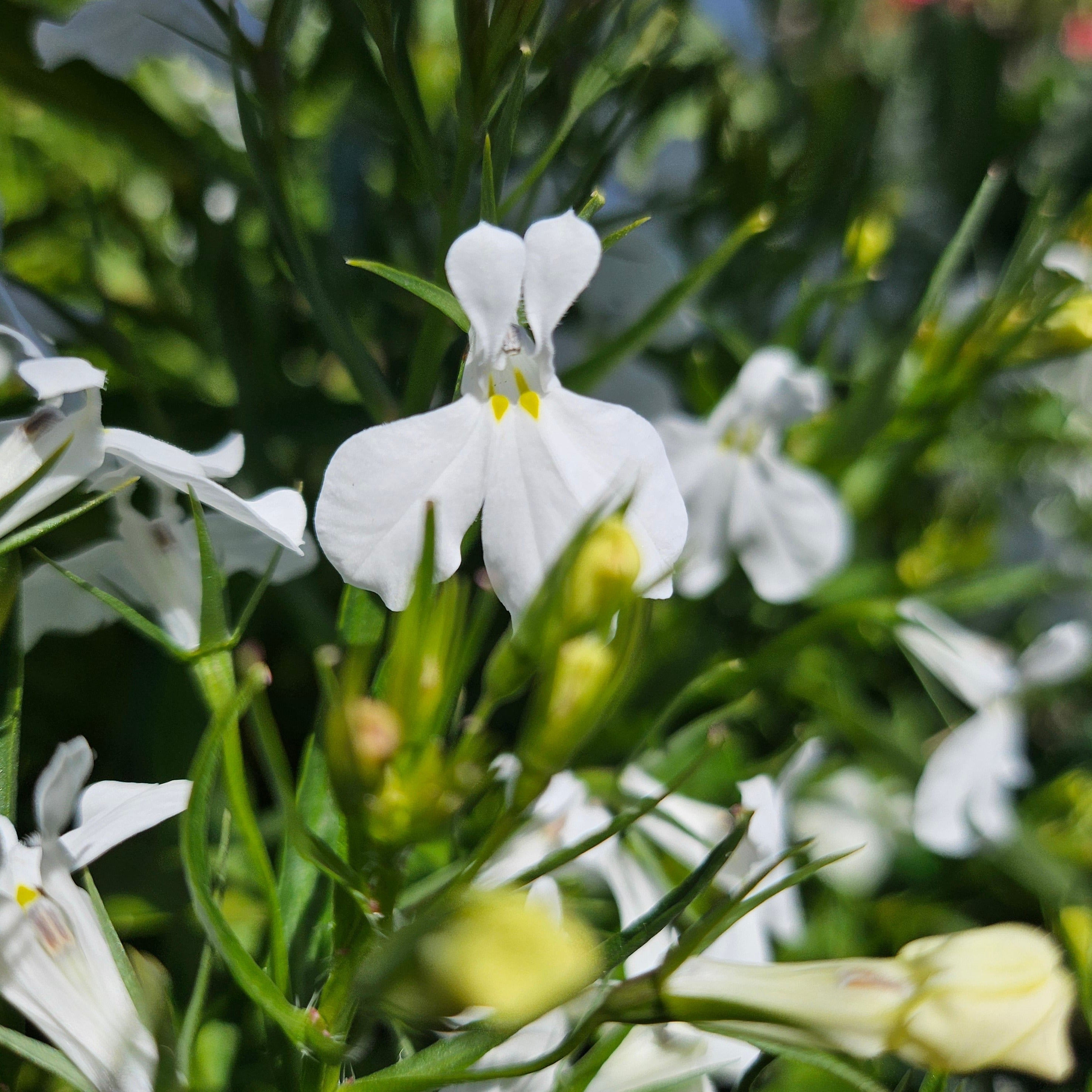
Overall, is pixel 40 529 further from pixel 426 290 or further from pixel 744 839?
pixel 744 839

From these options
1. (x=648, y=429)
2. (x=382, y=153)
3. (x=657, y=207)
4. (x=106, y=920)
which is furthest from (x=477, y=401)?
(x=382, y=153)

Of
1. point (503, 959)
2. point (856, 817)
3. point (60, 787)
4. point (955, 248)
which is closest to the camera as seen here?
point (503, 959)

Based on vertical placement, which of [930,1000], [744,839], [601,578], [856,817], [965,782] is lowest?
[856,817]

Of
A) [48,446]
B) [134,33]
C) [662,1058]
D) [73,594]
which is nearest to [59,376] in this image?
[48,446]

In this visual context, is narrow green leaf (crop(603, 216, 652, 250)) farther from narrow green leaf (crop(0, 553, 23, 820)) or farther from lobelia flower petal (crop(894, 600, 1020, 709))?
lobelia flower petal (crop(894, 600, 1020, 709))

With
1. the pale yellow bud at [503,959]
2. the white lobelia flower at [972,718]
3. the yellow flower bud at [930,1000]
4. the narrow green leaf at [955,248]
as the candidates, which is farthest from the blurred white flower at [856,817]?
the pale yellow bud at [503,959]

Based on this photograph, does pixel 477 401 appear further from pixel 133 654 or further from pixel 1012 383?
pixel 1012 383

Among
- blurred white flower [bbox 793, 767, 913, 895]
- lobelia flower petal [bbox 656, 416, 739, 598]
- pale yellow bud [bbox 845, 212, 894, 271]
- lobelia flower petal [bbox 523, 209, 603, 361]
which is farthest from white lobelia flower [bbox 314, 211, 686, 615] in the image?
blurred white flower [bbox 793, 767, 913, 895]
